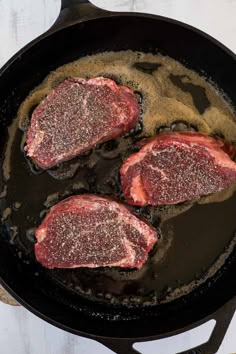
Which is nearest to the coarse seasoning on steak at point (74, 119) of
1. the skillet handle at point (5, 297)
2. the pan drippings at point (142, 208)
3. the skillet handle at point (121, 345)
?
the pan drippings at point (142, 208)

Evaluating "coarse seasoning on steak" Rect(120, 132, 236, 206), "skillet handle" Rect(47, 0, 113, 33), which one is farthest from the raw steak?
"skillet handle" Rect(47, 0, 113, 33)

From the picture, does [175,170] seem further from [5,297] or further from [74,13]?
[5,297]

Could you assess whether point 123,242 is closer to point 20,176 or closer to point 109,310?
point 109,310

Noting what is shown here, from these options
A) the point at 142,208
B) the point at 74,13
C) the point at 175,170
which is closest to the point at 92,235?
the point at 142,208

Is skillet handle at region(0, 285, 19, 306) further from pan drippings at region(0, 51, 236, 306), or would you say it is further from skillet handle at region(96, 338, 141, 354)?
skillet handle at region(96, 338, 141, 354)

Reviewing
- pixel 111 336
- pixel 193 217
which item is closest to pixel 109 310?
pixel 111 336
